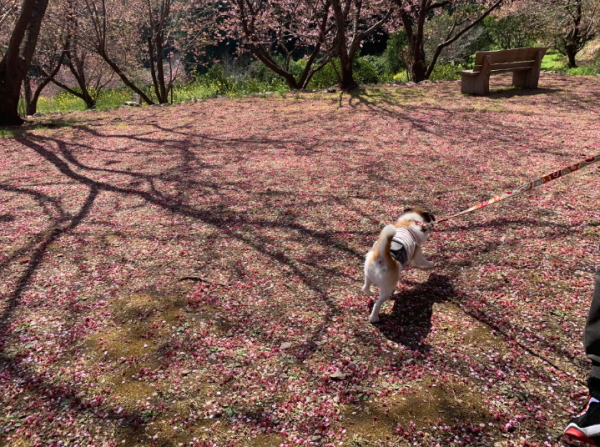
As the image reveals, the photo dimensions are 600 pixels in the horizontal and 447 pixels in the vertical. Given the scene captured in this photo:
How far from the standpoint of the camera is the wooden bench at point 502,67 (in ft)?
35.4

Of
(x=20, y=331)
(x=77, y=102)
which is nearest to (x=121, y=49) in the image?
(x=77, y=102)

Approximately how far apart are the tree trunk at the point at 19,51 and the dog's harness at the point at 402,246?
10.6 meters

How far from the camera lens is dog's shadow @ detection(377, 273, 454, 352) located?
10.1 ft

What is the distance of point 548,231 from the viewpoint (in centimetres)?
445

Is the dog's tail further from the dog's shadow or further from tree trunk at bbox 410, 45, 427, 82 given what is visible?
tree trunk at bbox 410, 45, 427, 82

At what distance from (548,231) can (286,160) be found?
4.35 m

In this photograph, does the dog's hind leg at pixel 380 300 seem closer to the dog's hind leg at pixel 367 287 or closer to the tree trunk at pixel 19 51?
the dog's hind leg at pixel 367 287

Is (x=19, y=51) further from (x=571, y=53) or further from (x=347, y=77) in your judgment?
(x=571, y=53)

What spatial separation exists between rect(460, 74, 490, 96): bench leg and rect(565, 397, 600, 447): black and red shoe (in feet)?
35.6

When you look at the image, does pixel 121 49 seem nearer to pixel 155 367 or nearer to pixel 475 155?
pixel 475 155

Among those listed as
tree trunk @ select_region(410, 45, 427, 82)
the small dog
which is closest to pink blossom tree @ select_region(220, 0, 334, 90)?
tree trunk @ select_region(410, 45, 427, 82)

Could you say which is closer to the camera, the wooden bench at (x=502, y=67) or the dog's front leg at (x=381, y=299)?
the dog's front leg at (x=381, y=299)

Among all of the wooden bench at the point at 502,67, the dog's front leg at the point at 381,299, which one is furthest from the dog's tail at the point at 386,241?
the wooden bench at the point at 502,67

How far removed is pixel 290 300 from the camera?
3.59m
